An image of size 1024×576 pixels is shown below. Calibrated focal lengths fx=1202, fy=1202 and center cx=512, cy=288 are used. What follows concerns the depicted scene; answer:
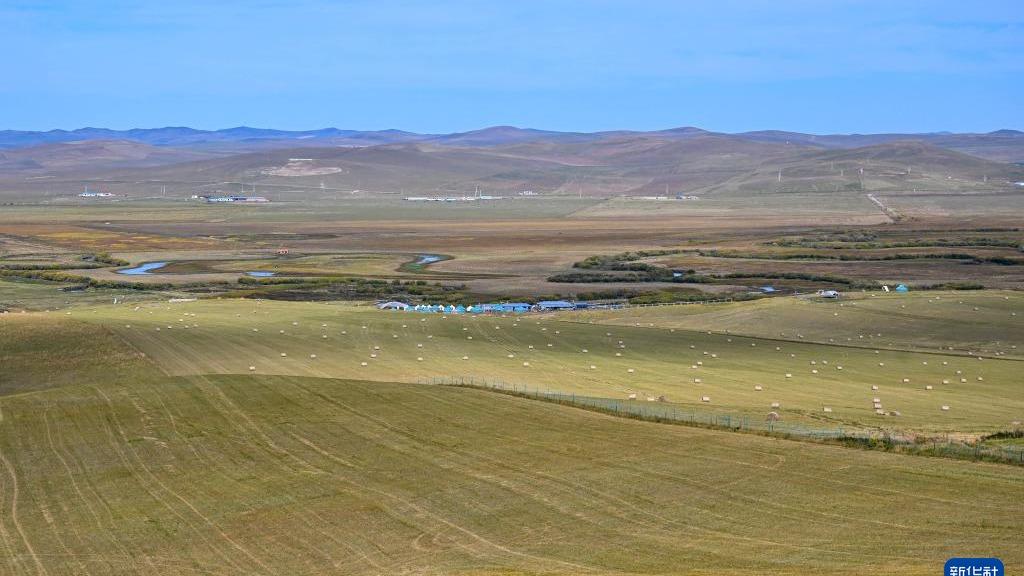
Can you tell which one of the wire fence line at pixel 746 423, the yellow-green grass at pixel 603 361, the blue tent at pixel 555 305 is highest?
the wire fence line at pixel 746 423

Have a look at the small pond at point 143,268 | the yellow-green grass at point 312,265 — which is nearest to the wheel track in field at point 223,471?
the yellow-green grass at point 312,265

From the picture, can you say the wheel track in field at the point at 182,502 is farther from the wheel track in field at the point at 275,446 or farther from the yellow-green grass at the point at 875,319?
the yellow-green grass at the point at 875,319

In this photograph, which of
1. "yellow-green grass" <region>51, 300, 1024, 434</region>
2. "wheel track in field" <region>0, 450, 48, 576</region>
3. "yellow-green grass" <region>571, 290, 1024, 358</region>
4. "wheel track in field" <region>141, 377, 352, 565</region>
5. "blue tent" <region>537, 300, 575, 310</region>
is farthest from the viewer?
"blue tent" <region>537, 300, 575, 310</region>

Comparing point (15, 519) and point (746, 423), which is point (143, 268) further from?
point (15, 519)

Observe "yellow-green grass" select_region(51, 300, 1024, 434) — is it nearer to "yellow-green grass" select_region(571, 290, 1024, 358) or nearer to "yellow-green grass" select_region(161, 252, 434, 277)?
"yellow-green grass" select_region(571, 290, 1024, 358)

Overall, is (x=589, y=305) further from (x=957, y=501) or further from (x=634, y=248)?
→ (x=957, y=501)

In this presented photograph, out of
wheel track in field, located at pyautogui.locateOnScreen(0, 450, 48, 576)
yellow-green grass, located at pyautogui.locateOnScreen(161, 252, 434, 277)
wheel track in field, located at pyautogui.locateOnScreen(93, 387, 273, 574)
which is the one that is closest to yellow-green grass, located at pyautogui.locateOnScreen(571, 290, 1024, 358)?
wheel track in field, located at pyautogui.locateOnScreen(93, 387, 273, 574)

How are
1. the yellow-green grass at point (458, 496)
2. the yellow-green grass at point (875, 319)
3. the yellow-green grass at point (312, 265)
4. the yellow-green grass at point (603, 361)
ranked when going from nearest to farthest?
the yellow-green grass at point (458, 496) < the yellow-green grass at point (603, 361) < the yellow-green grass at point (875, 319) < the yellow-green grass at point (312, 265)

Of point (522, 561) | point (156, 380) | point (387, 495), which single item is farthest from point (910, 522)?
point (156, 380)
